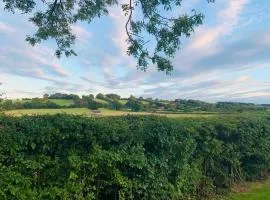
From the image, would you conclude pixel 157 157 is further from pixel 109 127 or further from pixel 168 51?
pixel 168 51

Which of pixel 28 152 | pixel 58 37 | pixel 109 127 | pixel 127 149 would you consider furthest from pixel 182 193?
pixel 58 37

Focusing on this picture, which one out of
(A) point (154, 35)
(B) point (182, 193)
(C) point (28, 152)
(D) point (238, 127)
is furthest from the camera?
(D) point (238, 127)

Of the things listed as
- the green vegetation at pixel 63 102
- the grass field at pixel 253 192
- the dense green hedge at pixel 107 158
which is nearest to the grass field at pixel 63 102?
the green vegetation at pixel 63 102

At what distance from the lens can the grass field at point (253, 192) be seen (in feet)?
41.5

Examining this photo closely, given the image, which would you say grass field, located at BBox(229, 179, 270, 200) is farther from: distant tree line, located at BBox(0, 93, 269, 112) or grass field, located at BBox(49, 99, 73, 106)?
grass field, located at BBox(49, 99, 73, 106)

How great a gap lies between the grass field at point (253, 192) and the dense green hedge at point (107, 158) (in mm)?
719

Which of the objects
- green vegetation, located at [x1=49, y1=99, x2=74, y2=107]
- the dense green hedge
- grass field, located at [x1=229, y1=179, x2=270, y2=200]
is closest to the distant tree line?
green vegetation, located at [x1=49, y1=99, x2=74, y2=107]

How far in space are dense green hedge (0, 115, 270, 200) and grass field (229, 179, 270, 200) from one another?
719 millimetres

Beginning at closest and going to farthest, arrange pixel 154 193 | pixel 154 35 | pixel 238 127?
pixel 154 193 < pixel 154 35 < pixel 238 127

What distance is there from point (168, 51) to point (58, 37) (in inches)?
173

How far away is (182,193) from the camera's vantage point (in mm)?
11141

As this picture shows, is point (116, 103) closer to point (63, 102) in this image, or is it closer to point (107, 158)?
point (63, 102)

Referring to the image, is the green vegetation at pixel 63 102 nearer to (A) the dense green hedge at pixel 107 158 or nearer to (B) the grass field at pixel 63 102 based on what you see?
(B) the grass field at pixel 63 102

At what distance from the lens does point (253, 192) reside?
1346 cm
